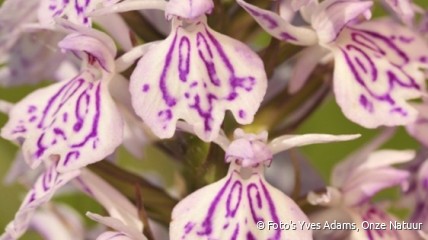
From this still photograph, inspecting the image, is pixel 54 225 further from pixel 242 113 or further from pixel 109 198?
pixel 242 113

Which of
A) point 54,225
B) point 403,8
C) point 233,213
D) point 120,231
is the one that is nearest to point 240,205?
point 233,213

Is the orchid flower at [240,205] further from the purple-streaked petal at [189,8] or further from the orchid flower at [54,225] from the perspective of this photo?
the orchid flower at [54,225]

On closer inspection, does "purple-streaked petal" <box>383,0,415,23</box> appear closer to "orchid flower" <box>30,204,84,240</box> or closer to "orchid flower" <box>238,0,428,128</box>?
"orchid flower" <box>238,0,428,128</box>

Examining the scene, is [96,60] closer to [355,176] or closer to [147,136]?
[147,136]

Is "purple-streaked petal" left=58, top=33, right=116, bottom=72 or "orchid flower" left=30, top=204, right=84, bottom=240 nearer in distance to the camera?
"purple-streaked petal" left=58, top=33, right=116, bottom=72

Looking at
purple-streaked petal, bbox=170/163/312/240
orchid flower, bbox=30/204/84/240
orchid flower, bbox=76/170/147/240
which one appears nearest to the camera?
purple-streaked petal, bbox=170/163/312/240

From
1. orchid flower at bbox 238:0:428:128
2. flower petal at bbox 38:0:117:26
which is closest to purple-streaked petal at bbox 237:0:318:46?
orchid flower at bbox 238:0:428:128

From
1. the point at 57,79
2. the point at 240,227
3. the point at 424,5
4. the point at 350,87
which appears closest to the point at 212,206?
the point at 240,227
